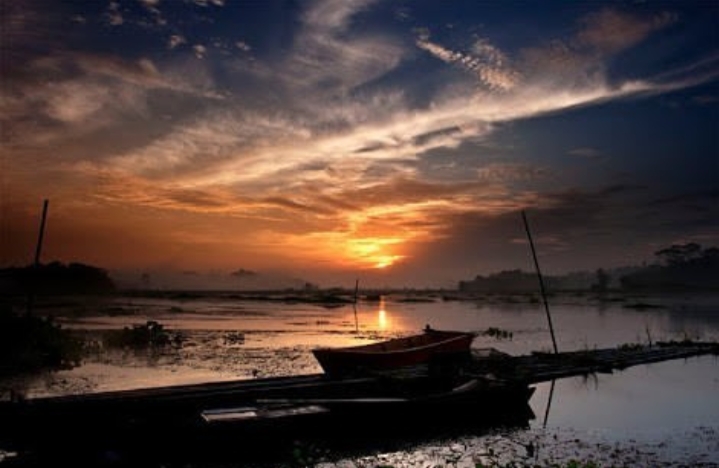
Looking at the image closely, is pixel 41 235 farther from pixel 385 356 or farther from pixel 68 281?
pixel 68 281

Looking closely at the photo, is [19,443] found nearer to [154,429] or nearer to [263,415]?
[154,429]

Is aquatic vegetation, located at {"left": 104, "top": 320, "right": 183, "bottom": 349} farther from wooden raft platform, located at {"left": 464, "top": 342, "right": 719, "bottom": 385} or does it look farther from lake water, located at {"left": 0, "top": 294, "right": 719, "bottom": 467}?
wooden raft platform, located at {"left": 464, "top": 342, "right": 719, "bottom": 385}

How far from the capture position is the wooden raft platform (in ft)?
74.0

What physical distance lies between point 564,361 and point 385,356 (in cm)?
925

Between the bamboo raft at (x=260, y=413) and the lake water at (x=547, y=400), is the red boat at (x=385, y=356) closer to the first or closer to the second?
the bamboo raft at (x=260, y=413)

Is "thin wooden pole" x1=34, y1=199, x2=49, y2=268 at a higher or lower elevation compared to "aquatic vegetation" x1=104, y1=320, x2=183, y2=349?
higher

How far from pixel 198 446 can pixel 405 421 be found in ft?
19.6

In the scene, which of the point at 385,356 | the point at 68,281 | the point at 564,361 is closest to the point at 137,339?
the point at 385,356

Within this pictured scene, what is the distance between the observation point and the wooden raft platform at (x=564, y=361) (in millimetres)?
22562

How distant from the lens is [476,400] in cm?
1731

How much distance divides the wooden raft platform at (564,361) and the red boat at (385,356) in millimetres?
1238

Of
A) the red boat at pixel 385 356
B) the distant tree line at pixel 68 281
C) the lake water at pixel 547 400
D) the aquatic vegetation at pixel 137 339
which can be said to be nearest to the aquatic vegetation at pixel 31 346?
the lake water at pixel 547 400

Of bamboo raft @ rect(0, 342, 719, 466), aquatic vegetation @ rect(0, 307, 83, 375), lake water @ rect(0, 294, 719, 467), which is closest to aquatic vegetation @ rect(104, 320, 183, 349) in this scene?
lake water @ rect(0, 294, 719, 467)

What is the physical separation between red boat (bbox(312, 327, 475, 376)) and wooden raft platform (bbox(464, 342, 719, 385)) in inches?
48.7
